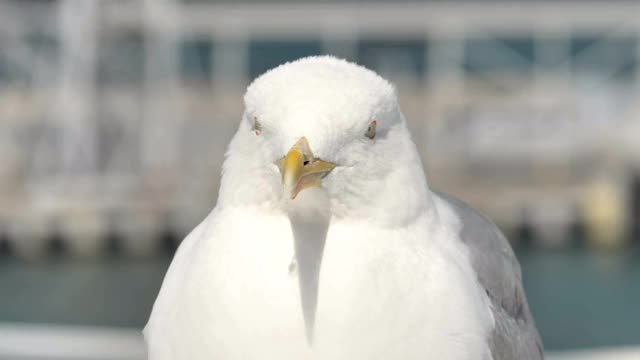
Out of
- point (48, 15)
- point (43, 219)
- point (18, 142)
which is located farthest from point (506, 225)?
point (48, 15)

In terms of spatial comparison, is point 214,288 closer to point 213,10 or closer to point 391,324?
point 391,324

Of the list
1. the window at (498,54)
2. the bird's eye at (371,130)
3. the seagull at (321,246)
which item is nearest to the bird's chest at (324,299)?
the seagull at (321,246)

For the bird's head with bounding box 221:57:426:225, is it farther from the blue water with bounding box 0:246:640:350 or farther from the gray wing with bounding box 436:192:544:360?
the blue water with bounding box 0:246:640:350

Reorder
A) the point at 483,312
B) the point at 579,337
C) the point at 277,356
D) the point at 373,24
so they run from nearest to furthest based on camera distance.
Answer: the point at 277,356, the point at 483,312, the point at 579,337, the point at 373,24

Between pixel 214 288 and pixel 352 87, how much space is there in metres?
0.29

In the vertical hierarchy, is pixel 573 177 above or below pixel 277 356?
below

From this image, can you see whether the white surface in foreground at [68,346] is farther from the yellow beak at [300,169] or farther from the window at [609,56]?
the window at [609,56]

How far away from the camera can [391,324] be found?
53.4 inches

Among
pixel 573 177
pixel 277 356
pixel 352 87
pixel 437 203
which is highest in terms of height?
pixel 352 87

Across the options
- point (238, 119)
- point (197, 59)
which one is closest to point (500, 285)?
Result: point (238, 119)

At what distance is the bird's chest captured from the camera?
52.9 inches

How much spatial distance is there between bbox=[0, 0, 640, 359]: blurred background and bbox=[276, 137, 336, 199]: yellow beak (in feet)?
22.4

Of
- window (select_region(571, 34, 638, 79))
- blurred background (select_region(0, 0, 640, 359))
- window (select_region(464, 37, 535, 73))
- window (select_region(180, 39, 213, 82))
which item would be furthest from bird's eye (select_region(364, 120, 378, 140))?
window (select_region(180, 39, 213, 82))

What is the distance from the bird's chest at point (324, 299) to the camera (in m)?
1.34
